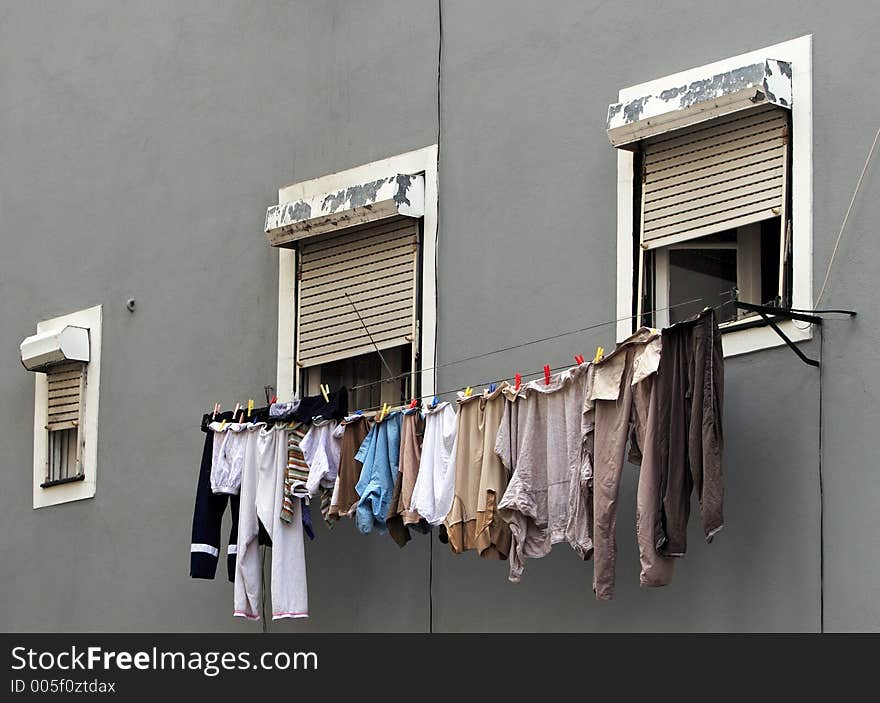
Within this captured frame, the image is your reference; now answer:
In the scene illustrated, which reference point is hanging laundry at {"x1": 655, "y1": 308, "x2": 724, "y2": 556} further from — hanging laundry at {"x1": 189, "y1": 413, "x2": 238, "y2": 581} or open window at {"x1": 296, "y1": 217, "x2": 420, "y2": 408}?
hanging laundry at {"x1": 189, "y1": 413, "x2": 238, "y2": 581}

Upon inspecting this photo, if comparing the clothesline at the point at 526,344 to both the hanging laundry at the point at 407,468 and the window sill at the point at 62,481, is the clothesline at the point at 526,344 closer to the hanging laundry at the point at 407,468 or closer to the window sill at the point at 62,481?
the hanging laundry at the point at 407,468

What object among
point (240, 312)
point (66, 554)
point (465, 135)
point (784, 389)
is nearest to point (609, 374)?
point (784, 389)

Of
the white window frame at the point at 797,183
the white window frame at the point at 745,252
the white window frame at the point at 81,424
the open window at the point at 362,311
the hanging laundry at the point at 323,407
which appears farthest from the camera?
the white window frame at the point at 81,424

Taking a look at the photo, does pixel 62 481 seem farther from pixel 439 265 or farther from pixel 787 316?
pixel 787 316

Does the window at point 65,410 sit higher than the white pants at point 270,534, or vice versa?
the window at point 65,410

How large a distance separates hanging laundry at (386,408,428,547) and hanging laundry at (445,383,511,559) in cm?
29

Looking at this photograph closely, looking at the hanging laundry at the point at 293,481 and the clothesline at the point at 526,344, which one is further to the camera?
the hanging laundry at the point at 293,481

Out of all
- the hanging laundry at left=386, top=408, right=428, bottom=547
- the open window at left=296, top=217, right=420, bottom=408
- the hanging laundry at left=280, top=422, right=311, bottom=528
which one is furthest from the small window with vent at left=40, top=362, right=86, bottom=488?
the hanging laundry at left=386, top=408, right=428, bottom=547

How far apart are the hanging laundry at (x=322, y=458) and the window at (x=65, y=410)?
2684 mm

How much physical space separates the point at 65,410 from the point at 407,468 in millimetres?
3874

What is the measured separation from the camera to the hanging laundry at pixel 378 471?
943 centimetres

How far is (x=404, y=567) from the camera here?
1008cm

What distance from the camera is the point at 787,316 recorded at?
27.1ft

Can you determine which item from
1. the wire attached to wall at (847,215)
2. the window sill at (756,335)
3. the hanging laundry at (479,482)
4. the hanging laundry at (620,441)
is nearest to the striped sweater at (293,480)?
the hanging laundry at (479,482)
